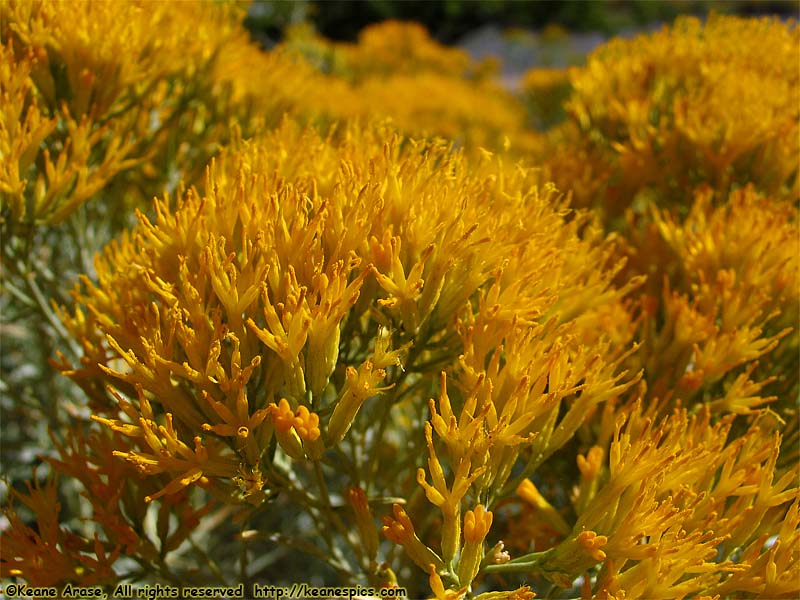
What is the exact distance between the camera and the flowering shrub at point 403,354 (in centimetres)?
141

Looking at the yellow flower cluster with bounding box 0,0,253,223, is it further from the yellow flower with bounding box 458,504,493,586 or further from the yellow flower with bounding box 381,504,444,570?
the yellow flower with bounding box 458,504,493,586

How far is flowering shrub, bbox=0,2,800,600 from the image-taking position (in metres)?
1.41

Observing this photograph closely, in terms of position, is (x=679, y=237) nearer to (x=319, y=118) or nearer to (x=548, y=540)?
(x=548, y=540)

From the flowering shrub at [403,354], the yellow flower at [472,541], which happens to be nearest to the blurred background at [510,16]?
the flowering shrub at [403,354]

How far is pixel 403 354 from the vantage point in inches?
60.3

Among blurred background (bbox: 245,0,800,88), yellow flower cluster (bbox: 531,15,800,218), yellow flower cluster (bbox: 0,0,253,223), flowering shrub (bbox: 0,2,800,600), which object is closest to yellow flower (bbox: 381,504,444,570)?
flowering shrub (bbox: 0,2,800,600)

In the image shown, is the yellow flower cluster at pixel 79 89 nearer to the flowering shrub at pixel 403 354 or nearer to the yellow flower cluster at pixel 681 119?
the flowering shrub at pixel 403 354

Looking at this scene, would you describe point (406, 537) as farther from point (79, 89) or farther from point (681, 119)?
point (681, 119)

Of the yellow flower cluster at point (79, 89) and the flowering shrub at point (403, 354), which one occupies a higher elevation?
the yellow flower cluster at point (79, 89)

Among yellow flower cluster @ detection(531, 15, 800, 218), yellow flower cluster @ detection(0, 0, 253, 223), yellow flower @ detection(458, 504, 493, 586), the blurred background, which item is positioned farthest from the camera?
the blurred background

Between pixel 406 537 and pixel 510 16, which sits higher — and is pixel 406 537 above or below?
below

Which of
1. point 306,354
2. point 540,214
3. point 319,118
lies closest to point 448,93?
point 319,118

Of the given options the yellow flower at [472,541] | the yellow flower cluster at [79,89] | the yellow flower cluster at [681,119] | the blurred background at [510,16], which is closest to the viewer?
the yellow flower at [472,541]

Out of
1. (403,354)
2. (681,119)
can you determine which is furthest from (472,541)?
(681,119)
